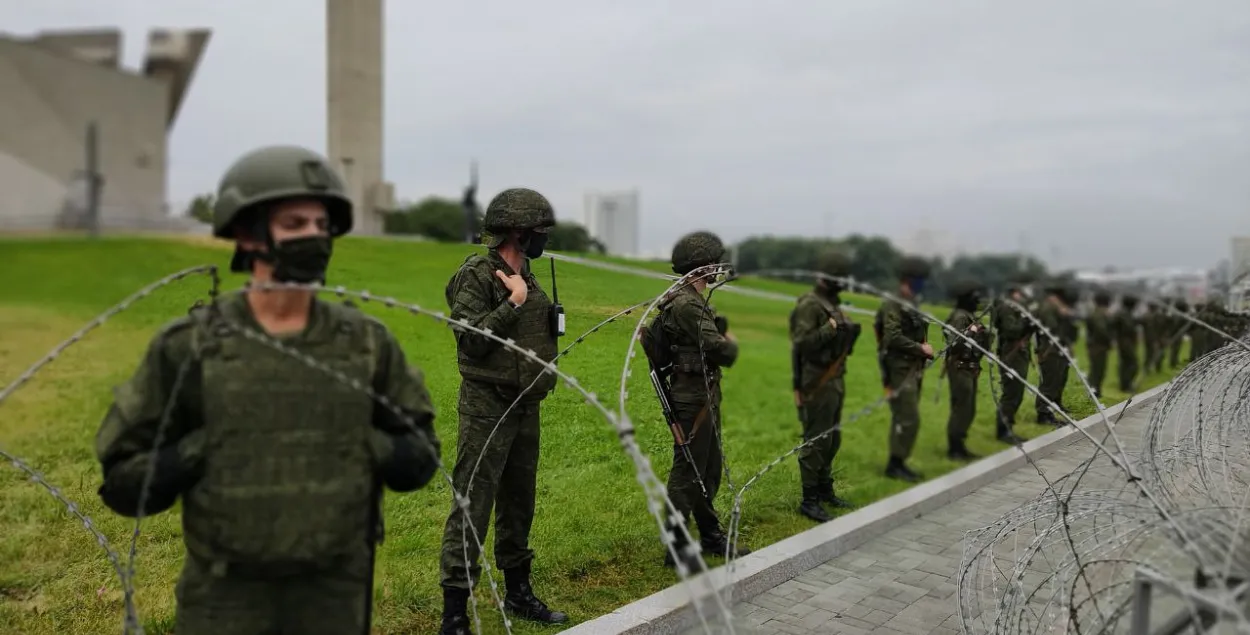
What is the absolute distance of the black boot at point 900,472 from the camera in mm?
9312

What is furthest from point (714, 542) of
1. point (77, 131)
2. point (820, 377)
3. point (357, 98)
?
point (357, 98)

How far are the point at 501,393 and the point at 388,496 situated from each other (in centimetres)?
190

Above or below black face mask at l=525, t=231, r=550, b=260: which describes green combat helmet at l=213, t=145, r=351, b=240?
above

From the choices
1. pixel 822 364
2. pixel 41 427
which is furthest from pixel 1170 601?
pixel 41 427

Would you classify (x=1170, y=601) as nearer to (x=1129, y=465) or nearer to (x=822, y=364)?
(x=1129, y=465)

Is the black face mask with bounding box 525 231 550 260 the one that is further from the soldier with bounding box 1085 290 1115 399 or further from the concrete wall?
the soldier with bounding box 1085 290 1115 399

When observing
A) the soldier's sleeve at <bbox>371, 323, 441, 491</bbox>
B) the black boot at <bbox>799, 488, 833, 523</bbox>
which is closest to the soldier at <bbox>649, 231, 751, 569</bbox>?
the black boot at <bbox>799, 488, 833, 523</bbox>

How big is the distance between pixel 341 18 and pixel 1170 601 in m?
31.7

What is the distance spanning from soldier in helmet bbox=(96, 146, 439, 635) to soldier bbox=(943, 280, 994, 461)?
14.4 ft

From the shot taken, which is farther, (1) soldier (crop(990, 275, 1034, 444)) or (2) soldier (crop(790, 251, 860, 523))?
(2) soldier (crop(790, 251, 860, 523))

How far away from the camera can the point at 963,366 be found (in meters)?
7.25

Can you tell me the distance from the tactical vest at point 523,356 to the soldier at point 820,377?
3.35 metres

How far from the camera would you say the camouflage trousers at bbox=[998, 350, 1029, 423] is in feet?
21.1

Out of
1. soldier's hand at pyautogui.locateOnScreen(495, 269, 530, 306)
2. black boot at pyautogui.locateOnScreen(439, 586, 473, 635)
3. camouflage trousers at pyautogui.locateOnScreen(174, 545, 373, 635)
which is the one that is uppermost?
soldier's hand at pyautogui.locateOnScreen(495, 269, 530, 306)
